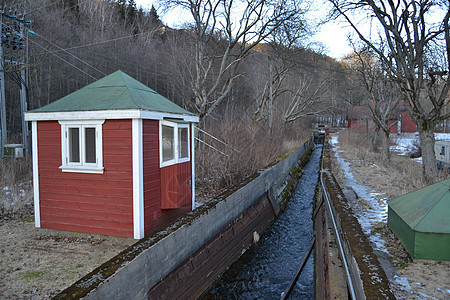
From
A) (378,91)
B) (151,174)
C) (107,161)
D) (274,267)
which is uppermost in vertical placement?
(378,91)

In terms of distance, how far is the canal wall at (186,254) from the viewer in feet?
11.1

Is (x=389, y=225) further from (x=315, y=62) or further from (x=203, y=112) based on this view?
(x=315, y=62)

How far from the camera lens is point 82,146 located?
6016mm

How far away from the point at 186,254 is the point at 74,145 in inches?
121

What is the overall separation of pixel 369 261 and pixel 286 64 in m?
22.6

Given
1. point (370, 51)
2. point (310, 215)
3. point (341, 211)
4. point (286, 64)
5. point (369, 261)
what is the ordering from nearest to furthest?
1. point (369, 261)
2. point (341, 211)
3. point (310, 215)
4. point (370, 51)
5. point (286, 64)

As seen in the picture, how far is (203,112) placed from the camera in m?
13.7

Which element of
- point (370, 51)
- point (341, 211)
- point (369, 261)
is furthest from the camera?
point (370, 51)

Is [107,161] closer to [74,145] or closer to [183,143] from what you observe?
[74,145]

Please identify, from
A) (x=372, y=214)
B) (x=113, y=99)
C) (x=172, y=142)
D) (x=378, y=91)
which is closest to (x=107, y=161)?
(x=113, y=99)

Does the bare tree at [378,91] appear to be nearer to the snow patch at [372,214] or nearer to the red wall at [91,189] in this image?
the snow patch at [372,214]

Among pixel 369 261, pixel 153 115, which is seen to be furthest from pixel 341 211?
pixel 153 115

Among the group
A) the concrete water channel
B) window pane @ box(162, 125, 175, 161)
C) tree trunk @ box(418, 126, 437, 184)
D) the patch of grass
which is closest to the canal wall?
the concrete water channel

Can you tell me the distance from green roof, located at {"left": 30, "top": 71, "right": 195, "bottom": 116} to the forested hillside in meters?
4.91
